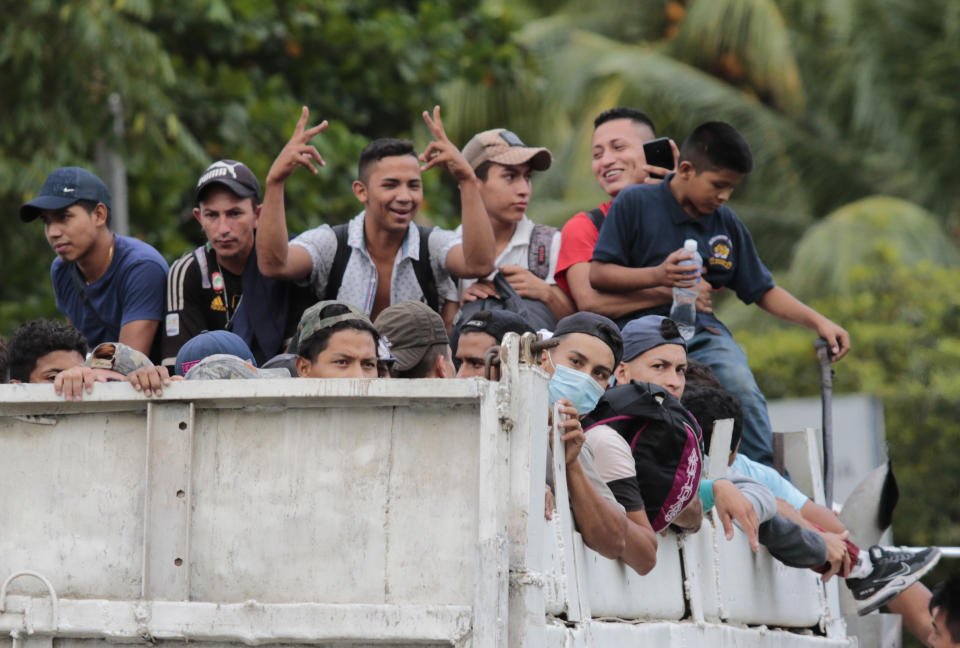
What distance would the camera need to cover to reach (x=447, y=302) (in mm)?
6449

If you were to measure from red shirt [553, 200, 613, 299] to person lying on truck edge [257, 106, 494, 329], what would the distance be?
553 millimetres

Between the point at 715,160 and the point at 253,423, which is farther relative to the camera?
the point at 715,160

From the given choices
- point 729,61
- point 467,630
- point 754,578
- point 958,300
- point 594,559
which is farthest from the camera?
point 729,61

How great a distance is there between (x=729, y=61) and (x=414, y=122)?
12724mm

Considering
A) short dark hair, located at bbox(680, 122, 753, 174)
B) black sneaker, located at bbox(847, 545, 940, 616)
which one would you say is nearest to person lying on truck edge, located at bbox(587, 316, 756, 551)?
short dark hair, located at bbox(680, 122, 753, 174)

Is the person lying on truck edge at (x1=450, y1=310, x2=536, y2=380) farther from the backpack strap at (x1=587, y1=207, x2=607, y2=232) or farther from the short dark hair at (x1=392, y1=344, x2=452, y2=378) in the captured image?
the backpack strap at (x1=587, y1=207, x2=607, y2=232)

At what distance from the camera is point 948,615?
263 inches

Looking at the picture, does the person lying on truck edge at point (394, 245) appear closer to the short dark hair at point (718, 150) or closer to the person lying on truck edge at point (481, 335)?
the person lying on truck edge at point (481, 335)

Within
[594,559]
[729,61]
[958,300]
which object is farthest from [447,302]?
[729,61]

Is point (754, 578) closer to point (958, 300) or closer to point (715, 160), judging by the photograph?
point (715, 160)

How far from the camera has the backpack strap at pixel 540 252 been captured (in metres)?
6.86

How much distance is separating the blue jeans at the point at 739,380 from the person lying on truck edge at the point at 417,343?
4.80 ft

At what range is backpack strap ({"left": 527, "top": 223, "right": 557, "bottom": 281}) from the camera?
6.86 meters

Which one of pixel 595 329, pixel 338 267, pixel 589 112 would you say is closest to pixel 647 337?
pixel 595 329
